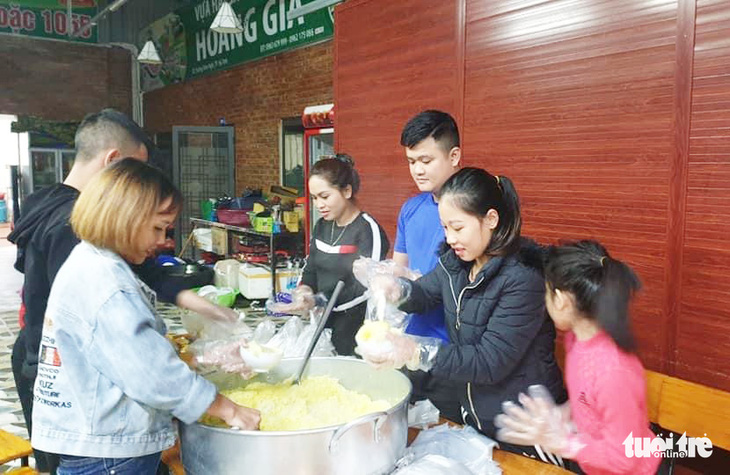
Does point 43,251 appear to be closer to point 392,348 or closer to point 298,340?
point 298,340

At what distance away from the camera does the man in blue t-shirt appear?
1879 mm

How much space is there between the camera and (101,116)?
1.97 meters

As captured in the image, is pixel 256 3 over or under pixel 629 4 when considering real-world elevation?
over

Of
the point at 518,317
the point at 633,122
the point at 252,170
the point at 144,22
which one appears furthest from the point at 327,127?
the point at 144,22

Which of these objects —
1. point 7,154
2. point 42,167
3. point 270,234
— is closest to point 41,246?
point 270,234

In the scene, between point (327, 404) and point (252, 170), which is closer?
point (327, 404)

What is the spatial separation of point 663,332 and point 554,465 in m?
1.16

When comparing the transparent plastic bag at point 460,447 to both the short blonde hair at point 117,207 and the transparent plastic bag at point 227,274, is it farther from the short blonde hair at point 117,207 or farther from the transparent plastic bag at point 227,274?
the transparent plastic bag at point 227,274

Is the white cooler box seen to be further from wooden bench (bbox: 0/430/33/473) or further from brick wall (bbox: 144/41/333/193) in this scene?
wooden bench (bbox: 0/430/33/473)

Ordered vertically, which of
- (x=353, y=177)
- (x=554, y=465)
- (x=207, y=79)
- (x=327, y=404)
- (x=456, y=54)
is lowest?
(x=554, y=465)

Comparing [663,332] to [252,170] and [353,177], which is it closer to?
[353,177]

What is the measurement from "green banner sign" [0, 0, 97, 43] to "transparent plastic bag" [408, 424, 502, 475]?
10989 mm

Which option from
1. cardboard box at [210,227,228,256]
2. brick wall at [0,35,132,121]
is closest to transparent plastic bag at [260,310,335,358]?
cardboard box at [210,227,228,256]

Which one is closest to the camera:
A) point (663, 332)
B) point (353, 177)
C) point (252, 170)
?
point (663, 332)
